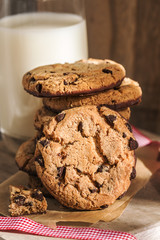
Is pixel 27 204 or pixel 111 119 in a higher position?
pixel 111 119

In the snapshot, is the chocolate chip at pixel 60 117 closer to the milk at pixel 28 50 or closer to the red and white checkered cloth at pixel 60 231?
the red and white checkered cloth at pixel 60 231

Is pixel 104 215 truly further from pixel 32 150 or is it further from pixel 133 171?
pixel 32 150

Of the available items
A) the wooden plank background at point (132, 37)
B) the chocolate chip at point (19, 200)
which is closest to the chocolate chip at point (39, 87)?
the chocolate chip at point (19, 200)

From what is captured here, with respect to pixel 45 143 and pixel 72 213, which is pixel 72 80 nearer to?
pixel 45 143

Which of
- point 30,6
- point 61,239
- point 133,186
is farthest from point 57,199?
point 30,6

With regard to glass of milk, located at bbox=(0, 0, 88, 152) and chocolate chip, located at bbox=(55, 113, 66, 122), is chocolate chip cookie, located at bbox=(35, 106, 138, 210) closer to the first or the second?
chocolate chip, located at bbox=(55, 113, 66, 122)

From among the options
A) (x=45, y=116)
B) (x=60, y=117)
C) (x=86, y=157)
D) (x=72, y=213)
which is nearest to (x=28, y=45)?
(x=45, y=116)
